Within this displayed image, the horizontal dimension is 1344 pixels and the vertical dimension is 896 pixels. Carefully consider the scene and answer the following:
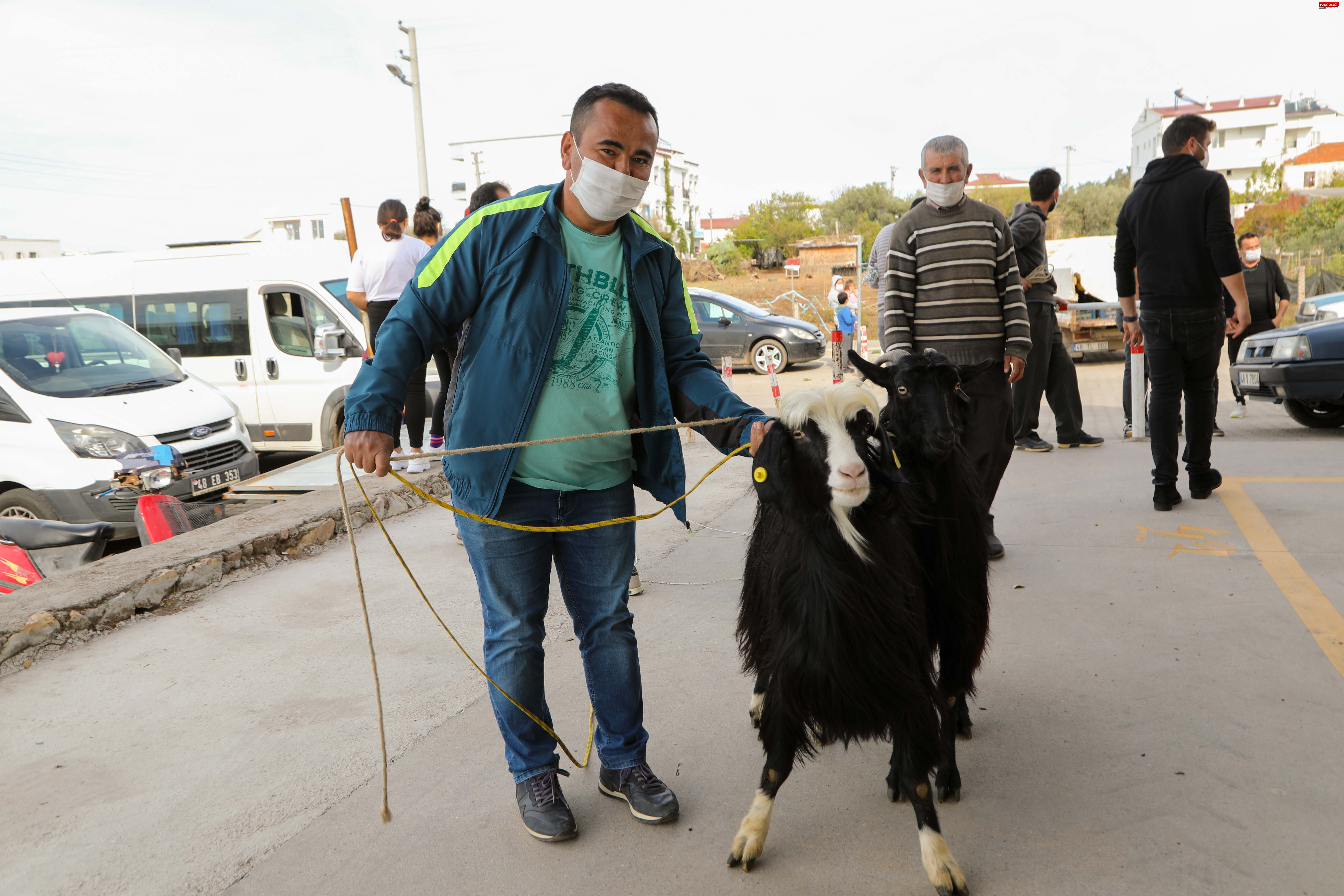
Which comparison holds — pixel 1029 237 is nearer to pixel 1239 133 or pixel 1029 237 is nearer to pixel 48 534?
pixel 48 534

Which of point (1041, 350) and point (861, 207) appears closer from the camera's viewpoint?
point (1041, 350)

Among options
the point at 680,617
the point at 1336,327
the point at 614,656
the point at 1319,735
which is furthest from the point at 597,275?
the point at 1336,327

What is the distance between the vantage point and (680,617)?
14.6 feet

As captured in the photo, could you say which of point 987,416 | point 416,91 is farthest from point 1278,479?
point 416,91

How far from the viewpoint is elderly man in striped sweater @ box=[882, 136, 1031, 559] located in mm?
4379

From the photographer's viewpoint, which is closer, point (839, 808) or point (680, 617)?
point (839, 808)

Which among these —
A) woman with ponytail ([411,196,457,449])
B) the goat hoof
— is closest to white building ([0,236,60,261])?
woman with ponytail ([411,196,457,449])

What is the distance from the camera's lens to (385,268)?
6.82 m

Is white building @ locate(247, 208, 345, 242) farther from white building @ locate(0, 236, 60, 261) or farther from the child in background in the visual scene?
the child in background

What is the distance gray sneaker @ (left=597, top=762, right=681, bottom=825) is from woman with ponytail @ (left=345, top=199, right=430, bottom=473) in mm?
4440

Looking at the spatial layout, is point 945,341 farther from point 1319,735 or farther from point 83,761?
point 83,761

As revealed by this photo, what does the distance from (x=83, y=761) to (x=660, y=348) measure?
259 centimetres

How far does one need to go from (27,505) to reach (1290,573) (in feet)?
27.1

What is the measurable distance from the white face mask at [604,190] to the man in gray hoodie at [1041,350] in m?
4.33
